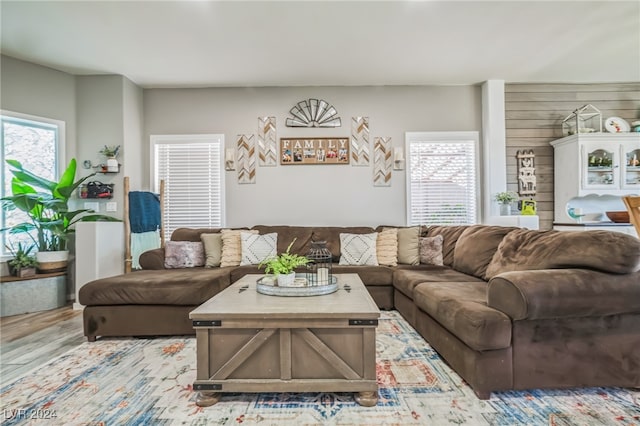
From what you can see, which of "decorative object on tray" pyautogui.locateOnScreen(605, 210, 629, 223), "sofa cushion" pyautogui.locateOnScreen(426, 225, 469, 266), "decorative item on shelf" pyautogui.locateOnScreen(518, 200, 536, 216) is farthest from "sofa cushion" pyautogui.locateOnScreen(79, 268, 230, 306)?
"decorative object on tray" pyautogui.locateOnScreen(605, 210, 629, 223)

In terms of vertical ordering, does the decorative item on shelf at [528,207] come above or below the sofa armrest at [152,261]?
above

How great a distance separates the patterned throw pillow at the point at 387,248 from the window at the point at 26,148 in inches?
167

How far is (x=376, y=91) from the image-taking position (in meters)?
4.71

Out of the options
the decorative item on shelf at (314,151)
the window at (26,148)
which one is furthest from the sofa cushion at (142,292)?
the decorative item on shelf at (314,151)

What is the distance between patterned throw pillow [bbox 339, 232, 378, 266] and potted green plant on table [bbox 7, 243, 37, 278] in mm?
3622

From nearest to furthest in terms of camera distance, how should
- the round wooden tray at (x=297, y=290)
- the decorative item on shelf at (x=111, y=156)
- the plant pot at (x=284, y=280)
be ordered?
the round wooden tray at (x=297, y=290), the plant pot at (x=284, y=280), the decorative item on shelf at (x=111, y=156)

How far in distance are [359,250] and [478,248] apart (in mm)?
1267

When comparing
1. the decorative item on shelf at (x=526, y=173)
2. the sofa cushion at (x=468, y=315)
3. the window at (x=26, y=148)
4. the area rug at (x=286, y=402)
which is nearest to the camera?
the area rug at (x=286, y=402)

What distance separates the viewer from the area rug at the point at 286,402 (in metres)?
1.66

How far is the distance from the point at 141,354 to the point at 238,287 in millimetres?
914

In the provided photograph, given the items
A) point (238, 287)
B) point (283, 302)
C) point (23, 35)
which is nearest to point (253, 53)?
point (23, 35)

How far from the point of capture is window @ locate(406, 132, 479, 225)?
468 cm

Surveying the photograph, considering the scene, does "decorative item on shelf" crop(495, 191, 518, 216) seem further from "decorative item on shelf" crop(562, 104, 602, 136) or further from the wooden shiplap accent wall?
"decorative item on shelf" crop(562, 104, 602, 136)

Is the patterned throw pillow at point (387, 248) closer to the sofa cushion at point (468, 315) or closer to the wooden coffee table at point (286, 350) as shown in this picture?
the sofa cushion at point (468, 315)
